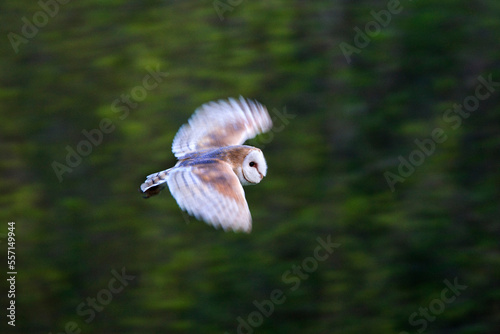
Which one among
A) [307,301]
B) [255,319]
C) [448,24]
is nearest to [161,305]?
[255,319]

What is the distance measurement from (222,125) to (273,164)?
1.24 feet

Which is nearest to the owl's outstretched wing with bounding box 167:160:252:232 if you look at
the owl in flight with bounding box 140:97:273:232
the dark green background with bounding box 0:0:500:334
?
the owl in flight with bounding box 140:97:273:232

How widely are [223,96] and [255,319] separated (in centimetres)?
101

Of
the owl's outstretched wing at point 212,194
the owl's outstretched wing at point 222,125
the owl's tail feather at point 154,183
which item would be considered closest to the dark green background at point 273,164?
the owl's outstretched wing at point 222,125

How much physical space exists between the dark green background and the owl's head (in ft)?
2.22

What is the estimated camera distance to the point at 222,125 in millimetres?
→ 3373

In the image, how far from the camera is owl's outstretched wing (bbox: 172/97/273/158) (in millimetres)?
3301

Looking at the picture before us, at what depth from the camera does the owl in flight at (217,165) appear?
8.66 feet

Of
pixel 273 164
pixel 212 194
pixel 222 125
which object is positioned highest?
pixel 212 194

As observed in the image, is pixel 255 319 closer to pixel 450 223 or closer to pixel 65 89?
pixel 450 223

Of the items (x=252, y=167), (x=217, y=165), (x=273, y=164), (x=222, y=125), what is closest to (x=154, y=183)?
(x=217, y=165)

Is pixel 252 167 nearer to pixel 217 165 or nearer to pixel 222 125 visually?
pixel 217 165

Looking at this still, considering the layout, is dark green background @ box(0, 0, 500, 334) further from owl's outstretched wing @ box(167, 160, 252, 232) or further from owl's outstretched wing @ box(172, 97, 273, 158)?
owl's outstretched wing @ box(167, 160, 252, 232)

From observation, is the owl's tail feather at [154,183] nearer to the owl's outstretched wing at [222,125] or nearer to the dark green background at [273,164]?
the owl's outstretched wing at [222,125]
